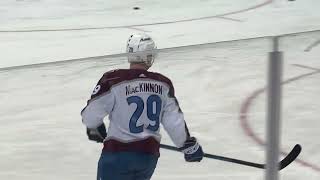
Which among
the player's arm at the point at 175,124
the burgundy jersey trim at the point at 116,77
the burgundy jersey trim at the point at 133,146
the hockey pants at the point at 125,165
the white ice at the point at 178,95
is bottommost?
the white ice at the point at 178,95

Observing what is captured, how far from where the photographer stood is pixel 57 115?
376 centimetres

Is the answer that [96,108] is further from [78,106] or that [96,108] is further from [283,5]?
[283,5]

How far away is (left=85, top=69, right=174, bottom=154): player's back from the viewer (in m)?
1.71

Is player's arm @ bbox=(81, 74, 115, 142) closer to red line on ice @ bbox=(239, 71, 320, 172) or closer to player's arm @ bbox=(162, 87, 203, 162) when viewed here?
player's arm @ bbox=(162, 87, 203, 162)

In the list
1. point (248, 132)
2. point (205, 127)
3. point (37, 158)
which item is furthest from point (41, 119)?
point (248, 132)

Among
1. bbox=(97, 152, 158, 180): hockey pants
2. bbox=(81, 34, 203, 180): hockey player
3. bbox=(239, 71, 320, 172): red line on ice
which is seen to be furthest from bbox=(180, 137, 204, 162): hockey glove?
bbox=(239, 71, 320, 172): red line on ice

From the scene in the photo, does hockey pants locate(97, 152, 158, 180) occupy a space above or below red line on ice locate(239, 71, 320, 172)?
above

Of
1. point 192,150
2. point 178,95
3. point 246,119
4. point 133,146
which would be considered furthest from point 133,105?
point 178,95

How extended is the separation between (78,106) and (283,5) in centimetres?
593

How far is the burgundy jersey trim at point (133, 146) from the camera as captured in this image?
1773mm

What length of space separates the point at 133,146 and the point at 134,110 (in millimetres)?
112

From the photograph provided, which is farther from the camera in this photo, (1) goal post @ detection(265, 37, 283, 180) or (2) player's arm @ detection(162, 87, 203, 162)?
(2) player's arm @ detection(162, 87, 203, 162)

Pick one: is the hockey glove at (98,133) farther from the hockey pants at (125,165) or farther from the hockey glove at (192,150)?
the hockey glove at (192,150)

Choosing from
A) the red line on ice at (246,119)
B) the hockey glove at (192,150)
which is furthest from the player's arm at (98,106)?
the red line on ice at (246,119)
